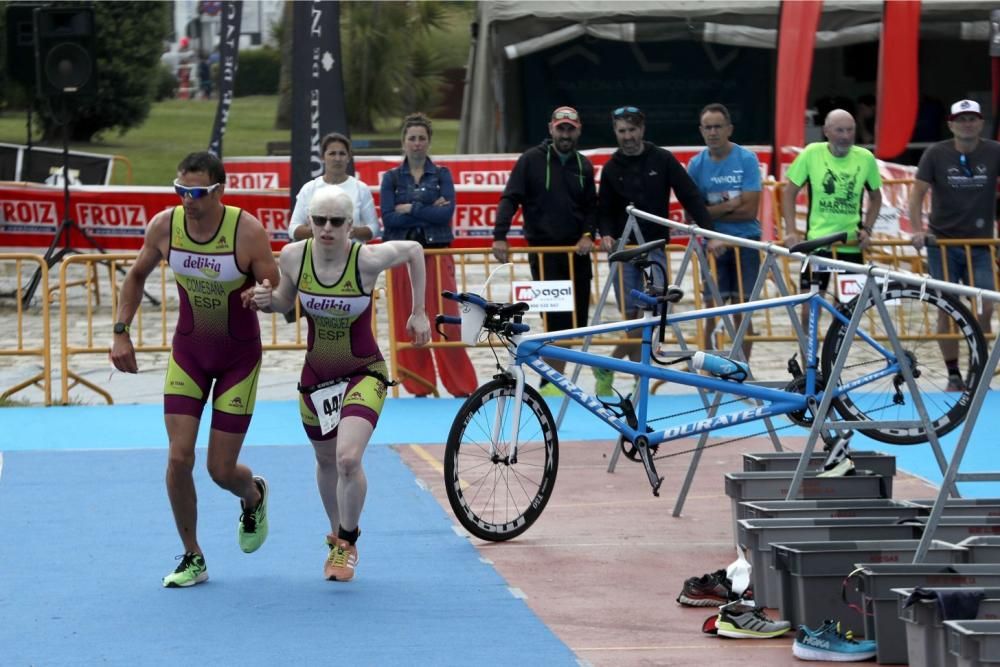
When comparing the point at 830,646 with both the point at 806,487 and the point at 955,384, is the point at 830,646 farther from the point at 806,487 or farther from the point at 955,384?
the point at 955,384

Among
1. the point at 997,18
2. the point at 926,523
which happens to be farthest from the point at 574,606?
the point at 997,18

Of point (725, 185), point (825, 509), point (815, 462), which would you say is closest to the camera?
point (825, 509)

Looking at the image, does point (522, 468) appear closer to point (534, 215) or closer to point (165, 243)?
point (165, 243)

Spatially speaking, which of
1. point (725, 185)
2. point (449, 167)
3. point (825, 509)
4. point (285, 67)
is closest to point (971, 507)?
point (825, 509)

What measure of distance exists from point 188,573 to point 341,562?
0.66m

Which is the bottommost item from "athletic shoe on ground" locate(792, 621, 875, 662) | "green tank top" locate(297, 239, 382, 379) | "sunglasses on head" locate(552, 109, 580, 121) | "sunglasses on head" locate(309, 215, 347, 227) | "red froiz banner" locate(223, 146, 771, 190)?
"athletic shoe on ground" locate(792, 621, 875, 662)

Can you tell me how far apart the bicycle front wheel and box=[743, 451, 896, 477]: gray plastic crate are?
0.97m

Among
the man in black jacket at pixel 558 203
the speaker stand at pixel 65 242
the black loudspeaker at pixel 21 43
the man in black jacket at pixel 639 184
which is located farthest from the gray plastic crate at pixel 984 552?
the black loudspeaker at pixel 21 43

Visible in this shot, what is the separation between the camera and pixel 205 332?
759 cm

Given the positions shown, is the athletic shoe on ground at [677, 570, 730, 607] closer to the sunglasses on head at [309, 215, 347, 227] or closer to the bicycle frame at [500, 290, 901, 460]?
the bicycle frame at [500, 290, 901, 460]

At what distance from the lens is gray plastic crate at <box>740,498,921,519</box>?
289 inches

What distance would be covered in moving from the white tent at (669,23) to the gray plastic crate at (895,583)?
67.6 feet

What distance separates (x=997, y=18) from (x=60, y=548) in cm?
1263

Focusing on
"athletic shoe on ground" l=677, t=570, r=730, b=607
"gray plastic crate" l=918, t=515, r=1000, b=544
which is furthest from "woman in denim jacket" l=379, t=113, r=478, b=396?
"gray plastic crate" l=918, t=515, r=1000, b=544
